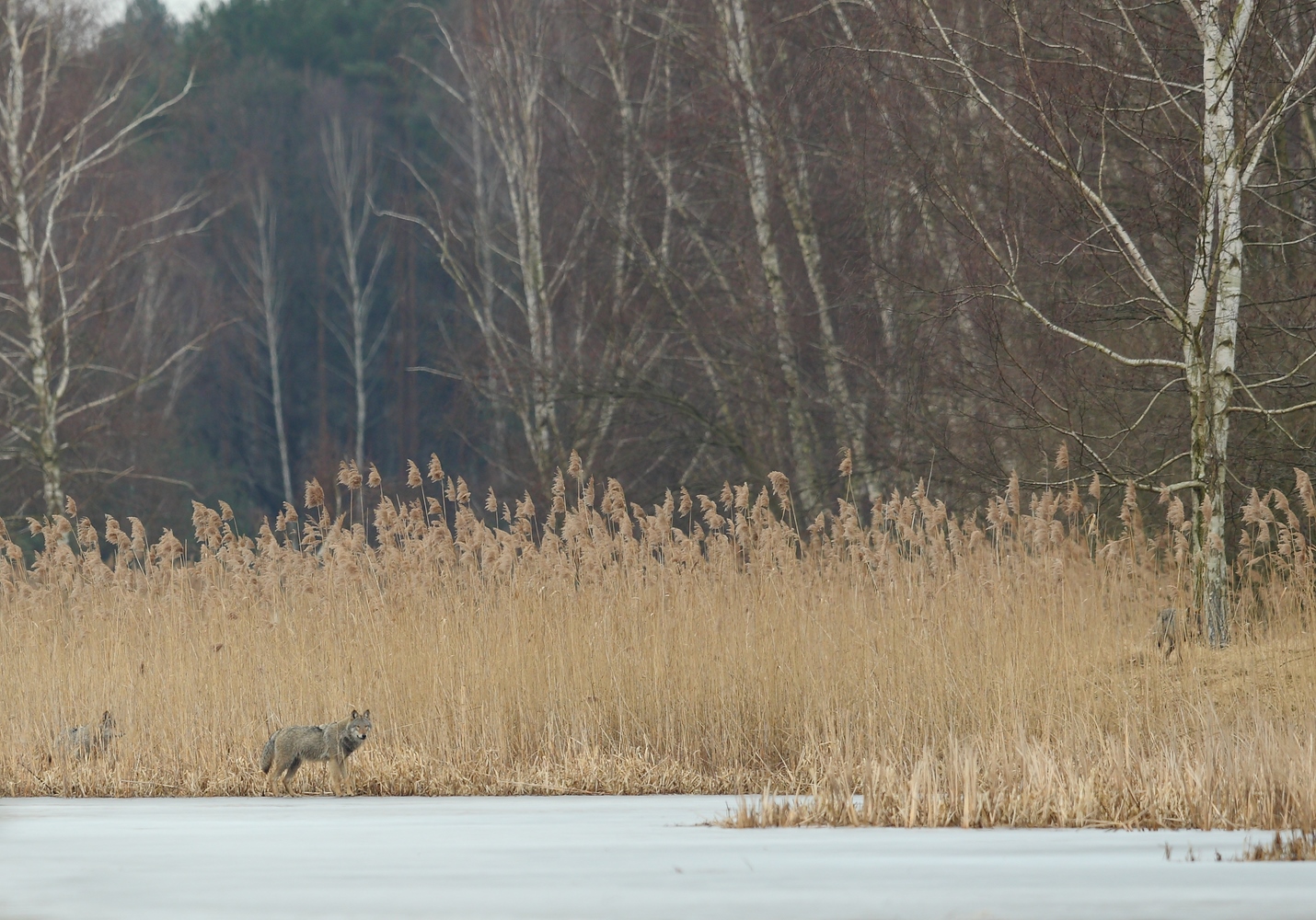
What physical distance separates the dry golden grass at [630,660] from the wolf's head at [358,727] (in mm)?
413

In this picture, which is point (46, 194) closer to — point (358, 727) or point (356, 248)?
point (358, 727)

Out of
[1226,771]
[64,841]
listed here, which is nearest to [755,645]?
[1226,771]

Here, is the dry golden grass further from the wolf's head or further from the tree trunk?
the wolf's head

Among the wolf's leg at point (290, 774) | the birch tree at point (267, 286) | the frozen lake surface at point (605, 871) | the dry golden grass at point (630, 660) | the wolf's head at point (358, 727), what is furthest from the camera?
the birch tree at point (267, 286)

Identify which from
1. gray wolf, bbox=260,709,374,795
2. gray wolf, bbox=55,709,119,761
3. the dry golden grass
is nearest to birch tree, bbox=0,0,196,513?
the dry golden grass

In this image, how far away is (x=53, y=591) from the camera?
10289 millimetres

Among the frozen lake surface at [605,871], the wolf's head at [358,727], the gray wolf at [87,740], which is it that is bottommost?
the gray wolf at [87,740]

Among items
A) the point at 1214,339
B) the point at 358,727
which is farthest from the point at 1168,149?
the point at 358,727

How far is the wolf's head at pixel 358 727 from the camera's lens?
7477 millimetres

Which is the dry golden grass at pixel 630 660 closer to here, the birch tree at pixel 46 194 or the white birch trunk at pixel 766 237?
the white birch trunk at pixel 766 237

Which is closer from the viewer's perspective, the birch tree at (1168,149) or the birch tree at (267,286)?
the birch tree at (1168,149)

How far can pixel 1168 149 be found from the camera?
10992 mm

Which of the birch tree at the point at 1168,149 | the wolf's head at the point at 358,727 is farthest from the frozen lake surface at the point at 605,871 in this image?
the birch tree at the point at 1168,149

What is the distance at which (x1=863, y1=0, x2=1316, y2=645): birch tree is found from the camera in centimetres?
927
